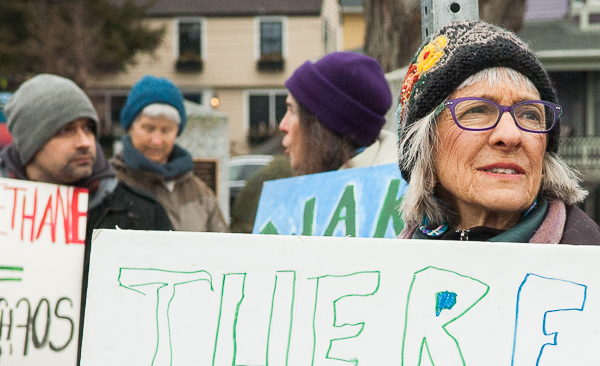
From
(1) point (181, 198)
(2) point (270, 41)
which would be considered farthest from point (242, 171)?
(2) point (270, 41)

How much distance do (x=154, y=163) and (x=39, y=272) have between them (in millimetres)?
1587

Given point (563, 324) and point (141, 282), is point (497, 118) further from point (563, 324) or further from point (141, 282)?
point (141, 282)

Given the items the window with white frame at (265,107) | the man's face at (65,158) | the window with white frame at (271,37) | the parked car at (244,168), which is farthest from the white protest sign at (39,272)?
the window with white frame at (271,37)

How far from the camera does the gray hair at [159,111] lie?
13.9 feet

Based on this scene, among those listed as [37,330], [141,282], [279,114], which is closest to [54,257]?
[37,330]

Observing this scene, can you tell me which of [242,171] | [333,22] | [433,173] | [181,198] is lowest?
[242,171]

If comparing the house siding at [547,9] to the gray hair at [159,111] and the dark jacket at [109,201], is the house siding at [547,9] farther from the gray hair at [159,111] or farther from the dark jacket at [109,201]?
the dark jacket at [109,201]

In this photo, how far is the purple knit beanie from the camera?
288 cm

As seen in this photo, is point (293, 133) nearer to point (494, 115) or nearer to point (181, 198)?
point (494, 115)

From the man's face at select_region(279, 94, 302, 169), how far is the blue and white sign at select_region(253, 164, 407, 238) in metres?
0.10

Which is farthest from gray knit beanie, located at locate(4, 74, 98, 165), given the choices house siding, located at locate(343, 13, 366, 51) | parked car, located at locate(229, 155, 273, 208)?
house siding, located at locate(343, 13, 366, 51)

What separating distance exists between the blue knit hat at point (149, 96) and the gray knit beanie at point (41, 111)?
0.96 m

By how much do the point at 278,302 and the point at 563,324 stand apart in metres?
0.60

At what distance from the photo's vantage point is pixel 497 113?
5.65ft
